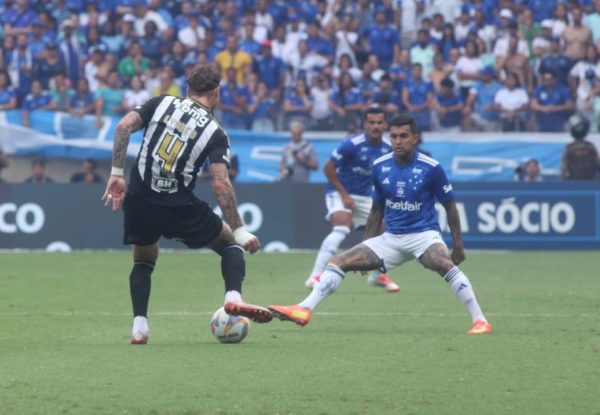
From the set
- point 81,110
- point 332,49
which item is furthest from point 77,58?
point 332,49

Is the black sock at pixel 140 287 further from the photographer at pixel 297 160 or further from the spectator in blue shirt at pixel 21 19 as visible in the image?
the spectator in blue shirt at pixel 21 19

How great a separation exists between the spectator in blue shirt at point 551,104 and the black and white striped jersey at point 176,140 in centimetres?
1542

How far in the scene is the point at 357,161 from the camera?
1589 centimetres

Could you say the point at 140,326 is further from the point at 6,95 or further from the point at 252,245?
the point at 6,95

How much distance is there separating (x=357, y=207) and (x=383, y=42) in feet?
34.1

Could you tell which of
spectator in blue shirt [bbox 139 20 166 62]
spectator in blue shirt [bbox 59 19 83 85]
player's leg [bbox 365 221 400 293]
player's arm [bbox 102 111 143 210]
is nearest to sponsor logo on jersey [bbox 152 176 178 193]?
player's arm [bbox 102 111 143 210]

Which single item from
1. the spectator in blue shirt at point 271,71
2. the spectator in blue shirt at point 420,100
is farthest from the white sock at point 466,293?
the spectator in blue shirt at point 271,71

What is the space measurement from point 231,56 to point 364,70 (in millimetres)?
2653

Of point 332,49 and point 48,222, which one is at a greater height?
point 332,49

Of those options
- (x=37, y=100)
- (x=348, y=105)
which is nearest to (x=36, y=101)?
(x=37, y=100)

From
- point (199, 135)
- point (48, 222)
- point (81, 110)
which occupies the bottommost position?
point (48, 222)

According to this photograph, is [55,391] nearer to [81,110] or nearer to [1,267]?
[1,267]

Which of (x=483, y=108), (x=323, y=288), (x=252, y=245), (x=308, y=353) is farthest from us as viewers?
(x=483, y=108)

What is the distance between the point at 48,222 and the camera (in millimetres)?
23547
